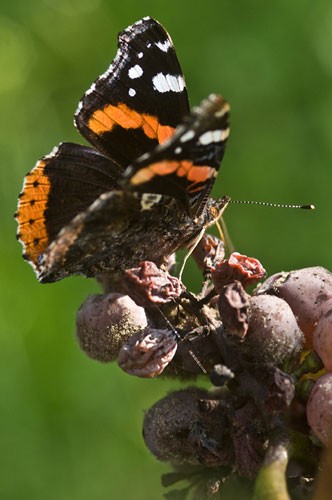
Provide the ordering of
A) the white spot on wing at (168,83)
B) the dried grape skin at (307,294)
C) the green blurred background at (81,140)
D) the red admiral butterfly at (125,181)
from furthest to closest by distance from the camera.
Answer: the green blurred background at (81,140)
the white spot on wing at (168,83)
the red admiral butterfly at (125,181)
the dried grape skin at (307,294)

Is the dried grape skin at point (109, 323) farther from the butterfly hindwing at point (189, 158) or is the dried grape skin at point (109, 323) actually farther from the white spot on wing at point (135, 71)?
the white spot on wing at point (135, 71)

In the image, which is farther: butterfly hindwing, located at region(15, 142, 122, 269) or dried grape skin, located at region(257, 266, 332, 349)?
butterfly hindwing, located at region(15, 142, 122, 269)

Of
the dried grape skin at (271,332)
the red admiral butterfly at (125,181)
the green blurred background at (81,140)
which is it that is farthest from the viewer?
the green blurred background at (81,140)

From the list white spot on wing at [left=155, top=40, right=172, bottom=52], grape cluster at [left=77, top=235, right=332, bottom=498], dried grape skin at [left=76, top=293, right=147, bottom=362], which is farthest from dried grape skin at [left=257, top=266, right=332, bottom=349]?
white spot on wing at [left=155, top=40, right=172, bottom=52]

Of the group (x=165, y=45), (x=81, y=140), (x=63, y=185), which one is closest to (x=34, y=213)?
(x=63, y=185)

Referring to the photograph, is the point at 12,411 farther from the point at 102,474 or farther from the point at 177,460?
the point at 177,460

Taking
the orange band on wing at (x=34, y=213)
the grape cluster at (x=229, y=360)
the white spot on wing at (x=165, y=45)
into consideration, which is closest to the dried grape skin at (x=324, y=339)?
the grape cluster at (x=229, y=360)

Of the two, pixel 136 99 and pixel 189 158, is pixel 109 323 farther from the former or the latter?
pixel 136 99

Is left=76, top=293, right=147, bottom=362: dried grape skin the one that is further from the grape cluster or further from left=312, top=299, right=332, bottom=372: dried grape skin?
left=312, top=299, right=332, bottom=372: dried grape skin
